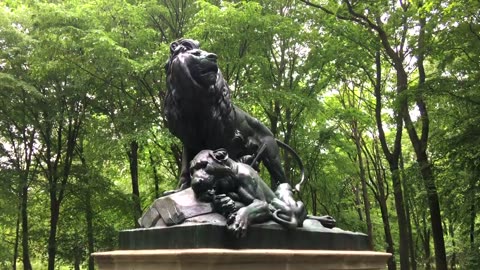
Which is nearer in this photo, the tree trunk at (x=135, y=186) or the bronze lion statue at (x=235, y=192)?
the bronze lion statue at (x=235, y=192)

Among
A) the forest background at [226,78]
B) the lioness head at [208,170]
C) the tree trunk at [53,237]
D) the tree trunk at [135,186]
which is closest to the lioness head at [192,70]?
the lioness head at [208,170]

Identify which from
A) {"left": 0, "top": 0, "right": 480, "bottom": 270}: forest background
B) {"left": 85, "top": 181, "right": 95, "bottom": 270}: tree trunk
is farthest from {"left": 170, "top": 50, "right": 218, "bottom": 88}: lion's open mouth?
{"left": 85, "top": 181, "right": 95, "bottom": 270}: tree trunk

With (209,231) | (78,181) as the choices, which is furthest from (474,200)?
(78,181)

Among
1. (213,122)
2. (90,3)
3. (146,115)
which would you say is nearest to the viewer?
(213,122)

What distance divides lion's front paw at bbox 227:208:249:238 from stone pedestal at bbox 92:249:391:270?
135 mm

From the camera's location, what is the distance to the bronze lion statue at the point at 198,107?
14.4ft

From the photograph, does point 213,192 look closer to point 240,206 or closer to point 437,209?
point 240,206

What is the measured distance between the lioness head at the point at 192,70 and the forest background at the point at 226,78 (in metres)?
6.90

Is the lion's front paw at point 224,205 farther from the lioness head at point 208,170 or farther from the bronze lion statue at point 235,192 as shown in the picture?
the lioness head at point 208,170

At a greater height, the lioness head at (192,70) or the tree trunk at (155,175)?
the tree trunk at (155,175)

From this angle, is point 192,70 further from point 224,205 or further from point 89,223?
point 89,223

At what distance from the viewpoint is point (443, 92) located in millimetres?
12039

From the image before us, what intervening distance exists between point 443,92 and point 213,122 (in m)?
9.17

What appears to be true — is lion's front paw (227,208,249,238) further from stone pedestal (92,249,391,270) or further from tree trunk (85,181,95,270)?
tree trunk (85,181,95,270)
